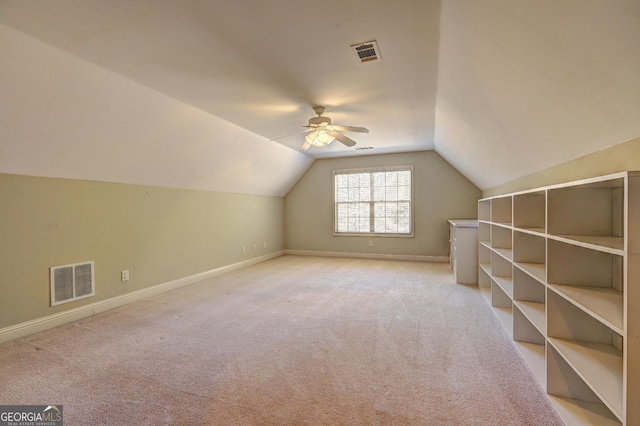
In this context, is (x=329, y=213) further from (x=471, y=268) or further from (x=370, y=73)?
(x=370, y=73)

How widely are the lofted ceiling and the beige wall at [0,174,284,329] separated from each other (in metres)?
0.25

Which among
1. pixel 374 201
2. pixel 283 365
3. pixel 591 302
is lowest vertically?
pixel 283 365

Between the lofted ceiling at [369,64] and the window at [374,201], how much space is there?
2.84m

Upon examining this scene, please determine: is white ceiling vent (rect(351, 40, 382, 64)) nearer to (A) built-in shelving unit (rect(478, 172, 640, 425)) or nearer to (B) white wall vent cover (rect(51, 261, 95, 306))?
(A) built-in shelving unit (rect(478, 172, 640, 425))

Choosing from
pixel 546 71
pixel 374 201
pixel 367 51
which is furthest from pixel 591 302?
pixel 374 201

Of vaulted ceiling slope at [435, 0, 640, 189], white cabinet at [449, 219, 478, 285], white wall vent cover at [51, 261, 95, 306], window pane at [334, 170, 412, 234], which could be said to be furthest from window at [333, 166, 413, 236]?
white wall vent cover at [51, 261, 95, 306]

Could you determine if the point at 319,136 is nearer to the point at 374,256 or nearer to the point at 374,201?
the point at 374,201

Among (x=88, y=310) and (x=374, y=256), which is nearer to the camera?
(x=88, y=310)

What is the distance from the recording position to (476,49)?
199cm

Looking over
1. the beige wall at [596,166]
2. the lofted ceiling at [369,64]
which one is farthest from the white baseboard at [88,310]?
the beige wall at [596,166]

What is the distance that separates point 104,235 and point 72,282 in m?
0.59

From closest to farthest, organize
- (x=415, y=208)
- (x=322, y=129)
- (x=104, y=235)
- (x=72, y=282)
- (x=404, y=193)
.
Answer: (x=72, y=282)
(x=104, y=235)
(x=322, y=129)
(x=415, y=208)
(x=404, y=193)

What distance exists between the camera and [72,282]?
317cm

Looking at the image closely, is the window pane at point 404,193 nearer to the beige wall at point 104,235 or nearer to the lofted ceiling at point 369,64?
the lofted ceiling at point 369,64
